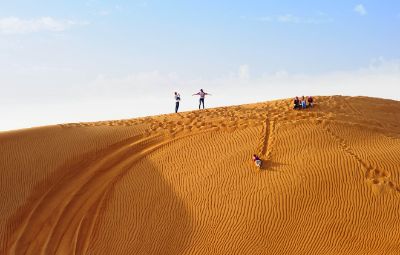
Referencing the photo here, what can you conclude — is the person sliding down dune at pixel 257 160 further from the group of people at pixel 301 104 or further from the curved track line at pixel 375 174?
the group of people at pixel 301 104

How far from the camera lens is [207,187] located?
50.1 feet

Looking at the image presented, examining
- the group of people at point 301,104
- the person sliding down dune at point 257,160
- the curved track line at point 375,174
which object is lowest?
the curved track line at point 375,174

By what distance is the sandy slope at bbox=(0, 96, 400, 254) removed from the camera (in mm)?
12984

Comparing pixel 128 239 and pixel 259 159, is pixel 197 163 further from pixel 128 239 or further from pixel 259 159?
pixel 128 239

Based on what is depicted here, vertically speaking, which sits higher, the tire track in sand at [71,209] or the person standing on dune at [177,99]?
the person standing on dune at [177,99]

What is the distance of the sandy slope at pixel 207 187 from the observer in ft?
42.6

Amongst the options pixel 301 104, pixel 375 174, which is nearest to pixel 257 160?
pixel 375 174

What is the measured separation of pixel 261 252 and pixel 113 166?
6.82 meters

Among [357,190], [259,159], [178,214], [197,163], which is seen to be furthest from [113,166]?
[357,190]

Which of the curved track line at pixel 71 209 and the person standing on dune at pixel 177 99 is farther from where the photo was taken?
the person standing on dune at pixel 177 99

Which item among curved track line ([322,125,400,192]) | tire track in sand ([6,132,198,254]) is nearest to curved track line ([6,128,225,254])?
tire track in sand ([6,132,198,254])

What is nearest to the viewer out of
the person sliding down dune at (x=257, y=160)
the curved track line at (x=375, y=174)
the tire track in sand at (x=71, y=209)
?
the tire track in sand at (x=71, y=209)

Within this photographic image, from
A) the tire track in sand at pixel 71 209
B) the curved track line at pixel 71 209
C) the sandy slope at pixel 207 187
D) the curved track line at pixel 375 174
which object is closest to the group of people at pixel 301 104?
the sandy slope at pixel 207 187

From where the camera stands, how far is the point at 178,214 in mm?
14102
